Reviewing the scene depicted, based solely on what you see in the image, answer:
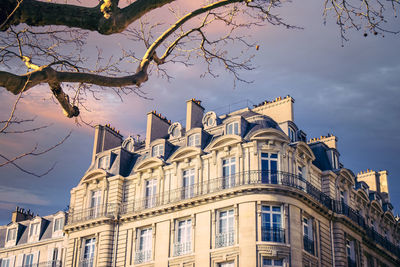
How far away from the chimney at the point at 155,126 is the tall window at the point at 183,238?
6.77m

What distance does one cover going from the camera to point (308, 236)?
3203 centimetres

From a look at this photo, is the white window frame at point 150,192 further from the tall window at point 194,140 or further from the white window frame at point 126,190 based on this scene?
the tall window at point 194,140

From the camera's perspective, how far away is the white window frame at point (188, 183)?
33156mm

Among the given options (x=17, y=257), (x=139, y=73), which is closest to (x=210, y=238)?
(x=17, y=257)

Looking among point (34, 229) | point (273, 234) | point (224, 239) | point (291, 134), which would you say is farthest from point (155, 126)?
point (34, 229)

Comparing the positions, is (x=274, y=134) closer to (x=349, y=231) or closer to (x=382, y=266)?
(x=349, y=231)

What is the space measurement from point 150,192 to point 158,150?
252 centimetres

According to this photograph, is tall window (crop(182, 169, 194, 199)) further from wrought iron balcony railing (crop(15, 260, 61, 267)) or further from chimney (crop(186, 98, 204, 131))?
wrought iron balcony railing (crop(15, 260, 61, 267))

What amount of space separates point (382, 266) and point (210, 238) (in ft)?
51.0

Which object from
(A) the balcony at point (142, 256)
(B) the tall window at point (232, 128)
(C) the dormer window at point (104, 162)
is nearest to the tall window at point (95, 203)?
(C) the dormer window at point (104, 162)

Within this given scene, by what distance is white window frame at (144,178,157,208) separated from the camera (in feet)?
114

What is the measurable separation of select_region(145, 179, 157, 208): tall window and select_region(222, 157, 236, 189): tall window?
4.86m

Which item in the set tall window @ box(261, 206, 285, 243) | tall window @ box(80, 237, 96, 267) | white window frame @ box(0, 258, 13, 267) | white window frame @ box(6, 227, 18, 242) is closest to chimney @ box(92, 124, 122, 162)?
tall window @ box(80, 237, 96, 267)

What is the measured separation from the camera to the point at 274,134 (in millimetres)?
31469
